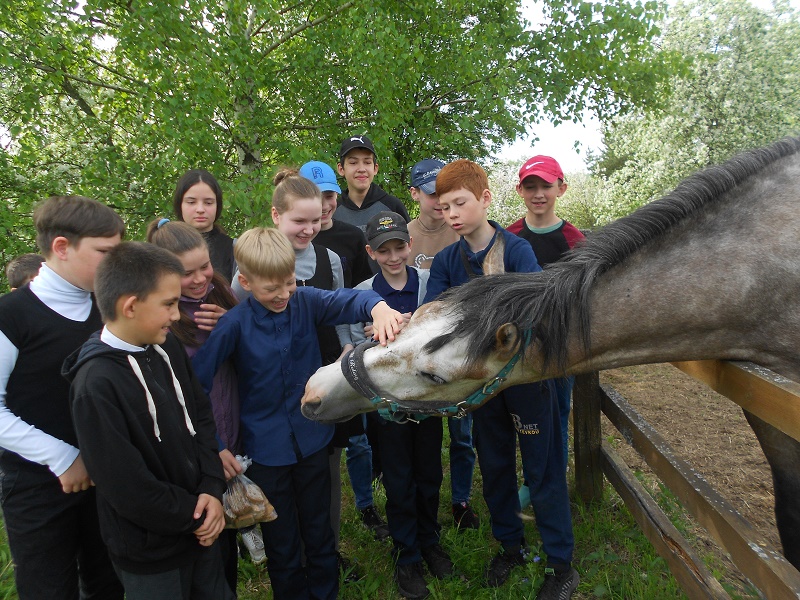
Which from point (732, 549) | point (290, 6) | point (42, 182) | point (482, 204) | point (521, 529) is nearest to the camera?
point (732, 549)

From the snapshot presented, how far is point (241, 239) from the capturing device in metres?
2.24

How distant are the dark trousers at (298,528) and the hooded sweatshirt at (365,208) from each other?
2236 millimetres

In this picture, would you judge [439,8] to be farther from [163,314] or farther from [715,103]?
[715,103]

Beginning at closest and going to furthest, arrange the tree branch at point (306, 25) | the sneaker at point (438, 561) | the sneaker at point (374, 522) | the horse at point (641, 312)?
the horse at point (641, 312), the sneaker at point (438, 561), the sneaker at point (374, 522), the tree branch at point (306, 25)

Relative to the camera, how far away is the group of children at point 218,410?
1.64 meters

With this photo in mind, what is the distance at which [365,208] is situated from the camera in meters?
4.15

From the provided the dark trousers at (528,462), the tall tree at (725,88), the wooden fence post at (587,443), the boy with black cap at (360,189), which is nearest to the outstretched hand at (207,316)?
the dark trousers at (528,462)

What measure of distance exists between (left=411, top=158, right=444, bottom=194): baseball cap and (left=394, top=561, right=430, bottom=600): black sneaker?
2479 mm

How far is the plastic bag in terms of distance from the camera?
194 centimetres

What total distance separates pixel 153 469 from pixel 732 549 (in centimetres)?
208

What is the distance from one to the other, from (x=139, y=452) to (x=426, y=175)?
2.86 m

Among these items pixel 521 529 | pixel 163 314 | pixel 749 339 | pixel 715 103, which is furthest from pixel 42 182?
pixel 715 103

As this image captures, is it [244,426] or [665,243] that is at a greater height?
[665,243]

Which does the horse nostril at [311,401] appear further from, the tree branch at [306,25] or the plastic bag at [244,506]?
the tree branch at [306,25]
